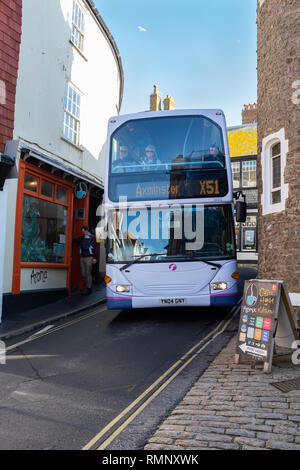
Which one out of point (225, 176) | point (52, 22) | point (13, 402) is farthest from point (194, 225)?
point (52, 22)

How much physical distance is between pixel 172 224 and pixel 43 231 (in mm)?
4757

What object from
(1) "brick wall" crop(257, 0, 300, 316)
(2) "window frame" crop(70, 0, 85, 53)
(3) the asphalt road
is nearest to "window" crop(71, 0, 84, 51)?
(2) "window frame" crop(70, 0, 85, 53)

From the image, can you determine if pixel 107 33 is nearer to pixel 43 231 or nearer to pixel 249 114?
pixel 43 231

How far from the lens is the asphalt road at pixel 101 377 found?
3596 mm

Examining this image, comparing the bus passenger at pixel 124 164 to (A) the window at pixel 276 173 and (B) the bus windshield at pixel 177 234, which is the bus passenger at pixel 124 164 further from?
(A) the window at pixel 276 173

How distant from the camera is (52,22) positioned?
1189cm

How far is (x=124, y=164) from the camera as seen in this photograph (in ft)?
28.7

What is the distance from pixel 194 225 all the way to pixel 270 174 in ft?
10.3

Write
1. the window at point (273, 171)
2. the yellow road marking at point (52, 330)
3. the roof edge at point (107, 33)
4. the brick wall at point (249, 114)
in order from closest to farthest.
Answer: the yellow road marking at point (52, 330)
the window at point (273, 171)
the roof edge at point (107, 33)
the brick wall at point (249, 114)

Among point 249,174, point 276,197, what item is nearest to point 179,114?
point 276,197

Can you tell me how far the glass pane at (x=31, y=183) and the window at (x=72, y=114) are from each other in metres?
2.69

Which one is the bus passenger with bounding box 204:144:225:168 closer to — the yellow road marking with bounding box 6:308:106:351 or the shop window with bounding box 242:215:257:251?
the yellow road marking with bounding box 6:308:106:351

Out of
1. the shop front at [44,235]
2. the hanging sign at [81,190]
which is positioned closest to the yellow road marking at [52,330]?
the shop front at [44,235]
